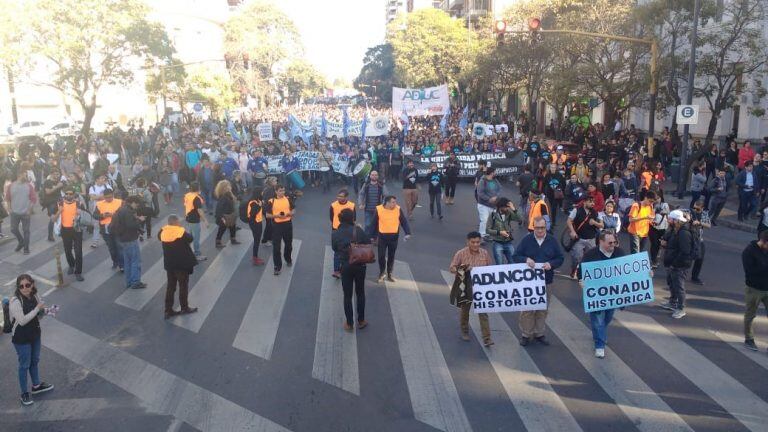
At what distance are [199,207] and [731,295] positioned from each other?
9.14 meters

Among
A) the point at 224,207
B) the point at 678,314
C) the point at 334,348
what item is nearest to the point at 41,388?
the point at 334,348

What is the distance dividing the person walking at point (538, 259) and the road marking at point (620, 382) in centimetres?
46

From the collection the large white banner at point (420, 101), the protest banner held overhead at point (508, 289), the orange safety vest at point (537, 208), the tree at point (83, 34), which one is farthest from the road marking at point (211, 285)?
the tree at point (83, 34)

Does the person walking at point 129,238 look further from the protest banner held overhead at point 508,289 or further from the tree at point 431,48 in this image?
the tree at point 431,48

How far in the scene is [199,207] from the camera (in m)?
11.5

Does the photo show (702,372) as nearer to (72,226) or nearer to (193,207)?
(193,207)

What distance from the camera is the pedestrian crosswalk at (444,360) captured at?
235 inches

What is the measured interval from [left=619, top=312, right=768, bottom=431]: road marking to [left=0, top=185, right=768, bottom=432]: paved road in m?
0.02

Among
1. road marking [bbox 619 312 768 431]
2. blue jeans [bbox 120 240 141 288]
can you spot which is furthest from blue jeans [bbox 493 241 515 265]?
blue jeans [bbox 120 240 141 288]

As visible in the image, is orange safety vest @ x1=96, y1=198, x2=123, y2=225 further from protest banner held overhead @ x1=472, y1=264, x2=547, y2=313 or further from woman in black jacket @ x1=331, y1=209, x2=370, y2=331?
protest banner held overhead @ x1=472, y1=264, x2=547, y2=313

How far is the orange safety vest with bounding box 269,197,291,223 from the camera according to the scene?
10.8 metres

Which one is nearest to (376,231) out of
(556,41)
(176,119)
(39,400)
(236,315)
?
(236,315)

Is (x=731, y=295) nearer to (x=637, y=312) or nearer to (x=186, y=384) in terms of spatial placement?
(x=637, y=312)

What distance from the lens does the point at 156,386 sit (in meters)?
6.66
